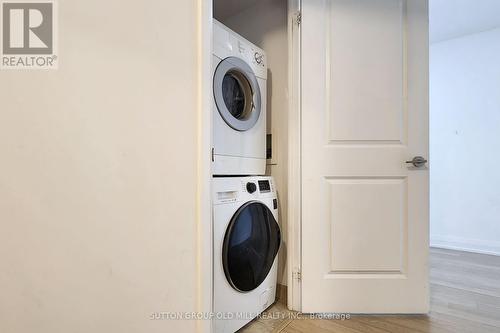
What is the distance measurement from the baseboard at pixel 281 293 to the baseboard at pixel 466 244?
2318mm

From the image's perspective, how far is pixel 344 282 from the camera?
140cm

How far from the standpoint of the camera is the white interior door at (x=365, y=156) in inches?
54.5

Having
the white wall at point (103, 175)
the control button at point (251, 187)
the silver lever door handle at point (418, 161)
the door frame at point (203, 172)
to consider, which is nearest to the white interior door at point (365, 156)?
the silver lever door handle at point (418, 161)

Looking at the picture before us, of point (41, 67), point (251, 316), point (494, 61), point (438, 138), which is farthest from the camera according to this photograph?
point (438, 138)

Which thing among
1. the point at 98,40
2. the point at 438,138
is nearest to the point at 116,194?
the point at 98,40

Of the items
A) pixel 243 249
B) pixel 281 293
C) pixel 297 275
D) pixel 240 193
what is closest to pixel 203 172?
pixel 240 193

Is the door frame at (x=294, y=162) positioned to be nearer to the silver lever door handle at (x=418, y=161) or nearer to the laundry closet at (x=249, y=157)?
the laundry closet at (x=249, y=157)

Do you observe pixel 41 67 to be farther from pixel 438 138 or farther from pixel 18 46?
pixel 438 138

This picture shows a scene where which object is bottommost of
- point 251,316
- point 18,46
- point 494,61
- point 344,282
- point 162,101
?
point 251,316

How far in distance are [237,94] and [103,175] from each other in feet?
3.15

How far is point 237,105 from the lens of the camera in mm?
1467

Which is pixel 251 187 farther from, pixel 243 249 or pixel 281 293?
pixel 281 293

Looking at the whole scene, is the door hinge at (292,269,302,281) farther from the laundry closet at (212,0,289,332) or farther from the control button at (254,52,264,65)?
the control button at (254,52,264,65)

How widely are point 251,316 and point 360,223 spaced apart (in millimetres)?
Answer: 807
